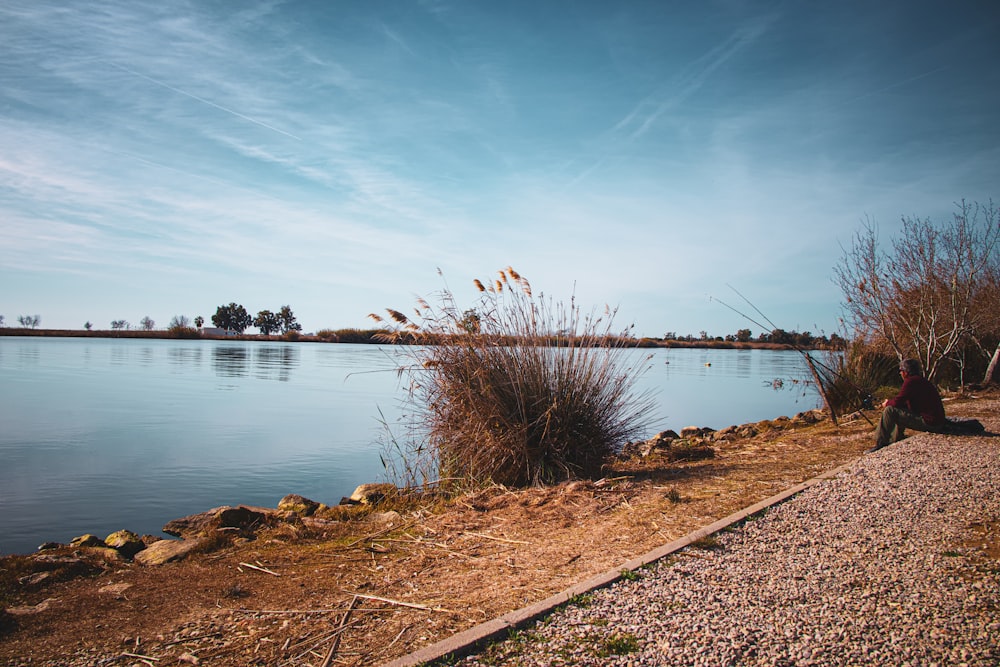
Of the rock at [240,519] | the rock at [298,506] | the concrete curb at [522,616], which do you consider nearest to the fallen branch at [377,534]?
the rock at [240,519]

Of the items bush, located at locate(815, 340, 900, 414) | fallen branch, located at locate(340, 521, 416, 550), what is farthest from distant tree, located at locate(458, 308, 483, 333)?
bush, located at locate(815, 340, 900, 414)

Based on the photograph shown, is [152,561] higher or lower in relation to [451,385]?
lower

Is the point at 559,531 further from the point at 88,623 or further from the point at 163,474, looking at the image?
the point at 163,474

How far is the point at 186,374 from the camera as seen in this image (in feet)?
77.8

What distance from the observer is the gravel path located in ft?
9.72

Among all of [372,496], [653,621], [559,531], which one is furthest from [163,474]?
[653,621]

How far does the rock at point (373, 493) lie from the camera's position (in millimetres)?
7609

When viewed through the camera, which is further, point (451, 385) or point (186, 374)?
point (186, 374)

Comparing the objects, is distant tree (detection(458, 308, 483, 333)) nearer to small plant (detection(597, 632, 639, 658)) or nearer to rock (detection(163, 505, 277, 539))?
rock (detection(163, 505, 277, 539))

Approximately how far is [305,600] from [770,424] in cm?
1115

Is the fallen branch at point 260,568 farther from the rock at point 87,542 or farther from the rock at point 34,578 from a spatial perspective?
the rock at point 87,542

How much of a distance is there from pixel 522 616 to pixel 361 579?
1.61m

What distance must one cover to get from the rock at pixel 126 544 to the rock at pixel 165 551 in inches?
6.2

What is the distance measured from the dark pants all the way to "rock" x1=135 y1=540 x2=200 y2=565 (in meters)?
8.47
